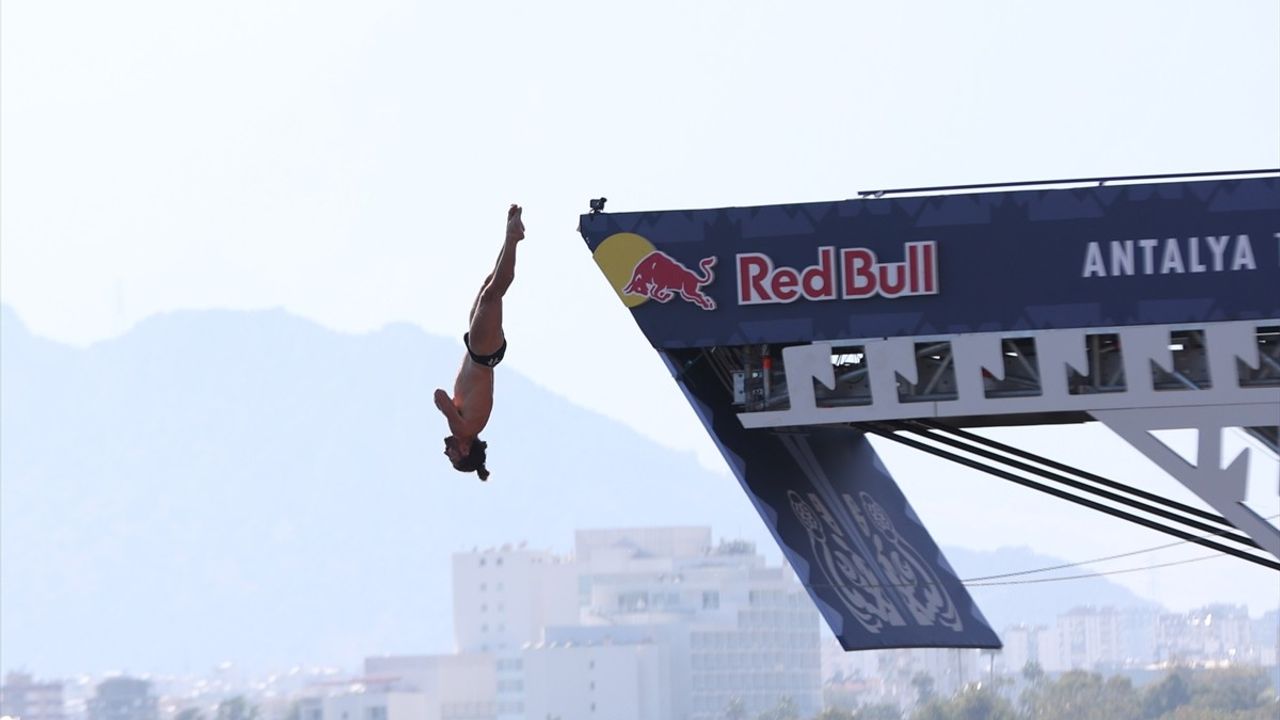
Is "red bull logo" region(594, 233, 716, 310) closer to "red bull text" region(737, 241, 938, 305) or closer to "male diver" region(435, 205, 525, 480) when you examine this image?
"red bull text" region(737, 241, 938, 305)

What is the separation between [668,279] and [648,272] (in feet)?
1.22

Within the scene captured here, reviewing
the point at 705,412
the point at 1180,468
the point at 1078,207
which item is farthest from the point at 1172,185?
the point at 705,412

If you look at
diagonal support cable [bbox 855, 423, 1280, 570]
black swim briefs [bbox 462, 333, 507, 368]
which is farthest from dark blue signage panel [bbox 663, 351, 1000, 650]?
black swim briefs [bbox 462, 333, 507, 368]

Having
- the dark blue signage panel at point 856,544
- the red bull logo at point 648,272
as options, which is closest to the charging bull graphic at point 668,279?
the red bull logo at point 648,272

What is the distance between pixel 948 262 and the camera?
42906mm

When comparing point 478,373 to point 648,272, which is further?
point 648,272

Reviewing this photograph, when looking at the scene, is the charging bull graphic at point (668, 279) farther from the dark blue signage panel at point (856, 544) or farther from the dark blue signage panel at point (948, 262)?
the dark blue signage panel at point (856, 544)

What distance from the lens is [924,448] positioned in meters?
45.3

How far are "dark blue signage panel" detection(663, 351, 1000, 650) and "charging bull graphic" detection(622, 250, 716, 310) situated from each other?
3.44 m

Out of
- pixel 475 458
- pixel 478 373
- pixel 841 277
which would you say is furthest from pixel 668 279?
pixel 475 458

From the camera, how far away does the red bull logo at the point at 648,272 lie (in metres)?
43.5

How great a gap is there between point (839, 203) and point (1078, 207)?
393 cm

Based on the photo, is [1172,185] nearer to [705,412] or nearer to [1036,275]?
[1036,275]

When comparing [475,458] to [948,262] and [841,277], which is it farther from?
[948,262]
